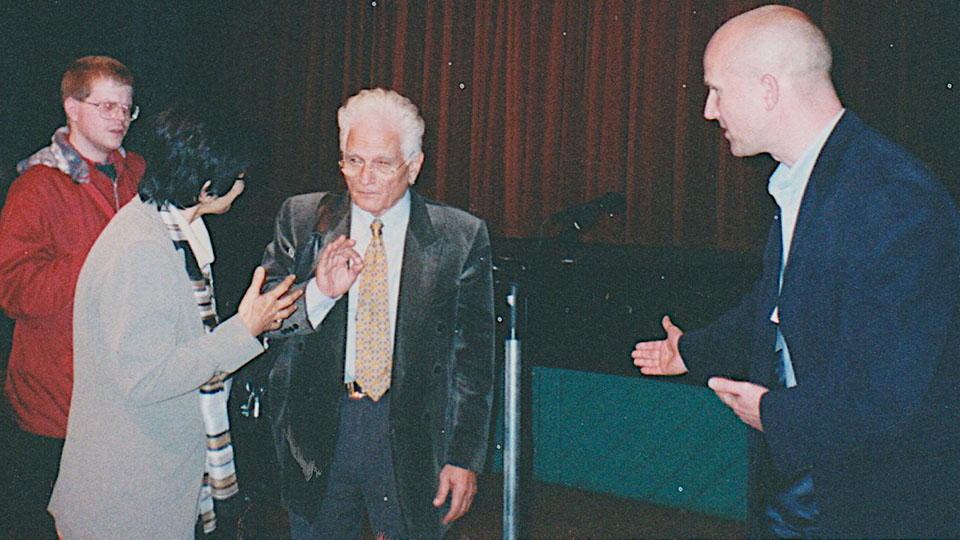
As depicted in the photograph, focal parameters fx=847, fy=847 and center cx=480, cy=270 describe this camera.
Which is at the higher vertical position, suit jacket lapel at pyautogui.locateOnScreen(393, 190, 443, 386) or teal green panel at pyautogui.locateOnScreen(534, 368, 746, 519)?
suit jacket lapel at pyautogui.locateOnScreen(393, 190, 443, 386)

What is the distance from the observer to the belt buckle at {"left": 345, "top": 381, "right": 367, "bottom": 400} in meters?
2.00

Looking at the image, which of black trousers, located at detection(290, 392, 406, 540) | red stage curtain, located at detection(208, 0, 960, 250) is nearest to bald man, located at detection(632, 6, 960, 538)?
black trousers, located at detection(290, 392, 406, 540)

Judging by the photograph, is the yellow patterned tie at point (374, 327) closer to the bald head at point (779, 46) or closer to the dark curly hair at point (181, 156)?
the dark curly hair at point (181, 156)

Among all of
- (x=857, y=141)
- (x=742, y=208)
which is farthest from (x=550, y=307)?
(x=742, y=208)

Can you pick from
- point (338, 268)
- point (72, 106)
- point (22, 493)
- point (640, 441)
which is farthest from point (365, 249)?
point (640, 441)

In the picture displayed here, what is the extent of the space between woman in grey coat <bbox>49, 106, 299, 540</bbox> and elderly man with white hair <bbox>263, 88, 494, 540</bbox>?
0.21m

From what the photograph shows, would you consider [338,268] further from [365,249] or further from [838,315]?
[838,315]

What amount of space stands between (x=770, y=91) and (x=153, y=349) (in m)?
1.26

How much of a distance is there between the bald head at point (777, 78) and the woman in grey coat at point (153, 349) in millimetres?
962

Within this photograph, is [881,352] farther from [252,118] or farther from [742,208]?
[252,118]

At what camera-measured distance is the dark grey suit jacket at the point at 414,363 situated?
1967 mm

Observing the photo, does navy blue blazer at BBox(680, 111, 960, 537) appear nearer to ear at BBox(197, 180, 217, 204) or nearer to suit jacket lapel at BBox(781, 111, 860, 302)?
suit jacket lapel at BBox(781, 111, 860, 302)

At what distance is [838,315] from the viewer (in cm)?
137

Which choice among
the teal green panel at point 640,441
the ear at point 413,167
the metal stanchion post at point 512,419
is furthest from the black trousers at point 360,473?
the teal green panel at point 640,441
